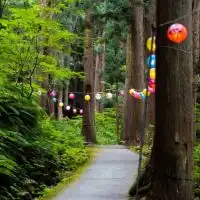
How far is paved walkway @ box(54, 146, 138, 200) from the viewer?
903 cm

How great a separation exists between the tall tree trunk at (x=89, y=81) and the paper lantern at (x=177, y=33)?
16.1m

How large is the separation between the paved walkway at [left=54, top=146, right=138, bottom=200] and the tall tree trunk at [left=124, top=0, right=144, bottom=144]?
7.51 meters

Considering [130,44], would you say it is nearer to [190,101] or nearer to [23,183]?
[23,183]

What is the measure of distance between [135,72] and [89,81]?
9.17 ft

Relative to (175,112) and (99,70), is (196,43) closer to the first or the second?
(175,112)

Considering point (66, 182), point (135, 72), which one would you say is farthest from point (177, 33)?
point (135, 72)

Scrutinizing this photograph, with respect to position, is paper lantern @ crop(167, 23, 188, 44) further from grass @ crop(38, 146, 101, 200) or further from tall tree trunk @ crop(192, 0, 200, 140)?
tall tree trunk @ crop(192, 0, 200, 140)

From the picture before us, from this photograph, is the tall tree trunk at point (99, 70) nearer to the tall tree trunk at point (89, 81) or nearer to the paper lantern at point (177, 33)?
the tall tree trunk at point (89, 81)

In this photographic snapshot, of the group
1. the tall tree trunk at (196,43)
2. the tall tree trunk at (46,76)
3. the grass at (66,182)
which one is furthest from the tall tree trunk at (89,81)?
the tall tree trunk at (196,43)

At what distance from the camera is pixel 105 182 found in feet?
34.6

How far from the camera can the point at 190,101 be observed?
7.12 metres

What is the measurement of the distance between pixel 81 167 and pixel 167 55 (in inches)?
275

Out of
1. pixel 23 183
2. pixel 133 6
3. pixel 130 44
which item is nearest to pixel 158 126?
pixel 23 183

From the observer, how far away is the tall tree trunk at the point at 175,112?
7.01 metres
